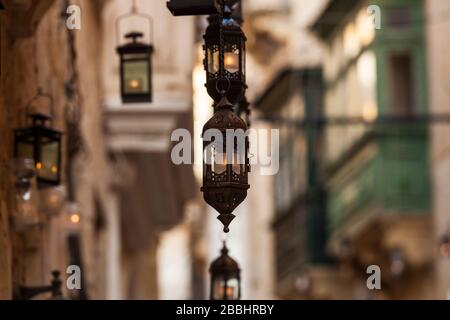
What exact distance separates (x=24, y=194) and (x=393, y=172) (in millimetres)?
18776

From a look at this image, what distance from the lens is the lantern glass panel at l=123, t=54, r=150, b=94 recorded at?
1720 centimetres

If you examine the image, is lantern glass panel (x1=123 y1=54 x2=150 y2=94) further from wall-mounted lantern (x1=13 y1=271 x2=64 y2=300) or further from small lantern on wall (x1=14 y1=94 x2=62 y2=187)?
wall-mounted lantern (x1=13 y1=271 x2=64 y2=300)

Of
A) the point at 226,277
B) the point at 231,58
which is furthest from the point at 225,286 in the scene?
the point at 231,58

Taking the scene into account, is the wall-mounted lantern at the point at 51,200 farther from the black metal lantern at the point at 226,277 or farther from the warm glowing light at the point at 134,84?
the black metal lantern at the point at 226,277

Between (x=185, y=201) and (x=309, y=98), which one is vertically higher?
(x=309, y=98)

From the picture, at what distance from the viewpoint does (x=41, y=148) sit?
50.1ft

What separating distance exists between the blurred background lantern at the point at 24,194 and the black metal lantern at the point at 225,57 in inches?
92.8

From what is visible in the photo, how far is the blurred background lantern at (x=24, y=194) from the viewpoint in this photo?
48.1 feet

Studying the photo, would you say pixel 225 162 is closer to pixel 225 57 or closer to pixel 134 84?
pixel 225 57

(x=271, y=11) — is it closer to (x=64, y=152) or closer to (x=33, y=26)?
(x=64, y=152)

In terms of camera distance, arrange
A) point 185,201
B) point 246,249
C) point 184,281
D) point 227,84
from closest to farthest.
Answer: point 227,84 → point 185,201 → point 246,249 → point 184,281

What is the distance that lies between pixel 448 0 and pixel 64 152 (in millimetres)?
14045

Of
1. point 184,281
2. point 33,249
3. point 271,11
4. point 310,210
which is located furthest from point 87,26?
point 184,281

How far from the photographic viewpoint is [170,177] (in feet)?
101
